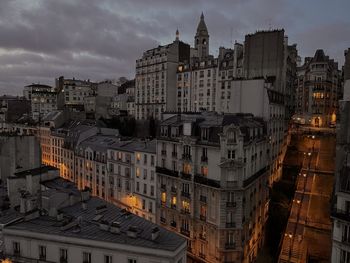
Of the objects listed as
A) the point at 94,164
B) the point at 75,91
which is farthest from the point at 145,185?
the point at 75,91

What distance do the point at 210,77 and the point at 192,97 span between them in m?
12.4

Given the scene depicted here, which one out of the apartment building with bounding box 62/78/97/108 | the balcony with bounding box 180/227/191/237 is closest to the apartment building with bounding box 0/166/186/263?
the balcony with bounding box 180/227/191/237

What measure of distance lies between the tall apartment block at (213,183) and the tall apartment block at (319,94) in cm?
7925

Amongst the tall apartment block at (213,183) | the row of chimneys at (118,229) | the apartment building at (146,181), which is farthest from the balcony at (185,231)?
the row of chimneys at (118,229)

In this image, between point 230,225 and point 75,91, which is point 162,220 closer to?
point 230,225

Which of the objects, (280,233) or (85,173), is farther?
(85,173)

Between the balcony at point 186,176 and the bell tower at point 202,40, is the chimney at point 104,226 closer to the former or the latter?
the balcony at point 186,176

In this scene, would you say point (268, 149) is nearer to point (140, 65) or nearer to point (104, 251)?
point (104, 251)

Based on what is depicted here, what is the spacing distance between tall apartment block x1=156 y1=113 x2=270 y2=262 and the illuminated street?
6265 millimetres

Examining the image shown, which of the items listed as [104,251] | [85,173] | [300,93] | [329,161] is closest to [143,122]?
[85,173]

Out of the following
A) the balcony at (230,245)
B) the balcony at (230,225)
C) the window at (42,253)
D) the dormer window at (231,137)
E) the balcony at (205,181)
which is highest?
the dormer window at (231,137)

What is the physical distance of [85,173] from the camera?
7300 centimetres

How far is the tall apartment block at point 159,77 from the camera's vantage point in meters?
120

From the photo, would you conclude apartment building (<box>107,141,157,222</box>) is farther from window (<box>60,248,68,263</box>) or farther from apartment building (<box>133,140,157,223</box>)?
window (<box>60,248,68,263</box>)
